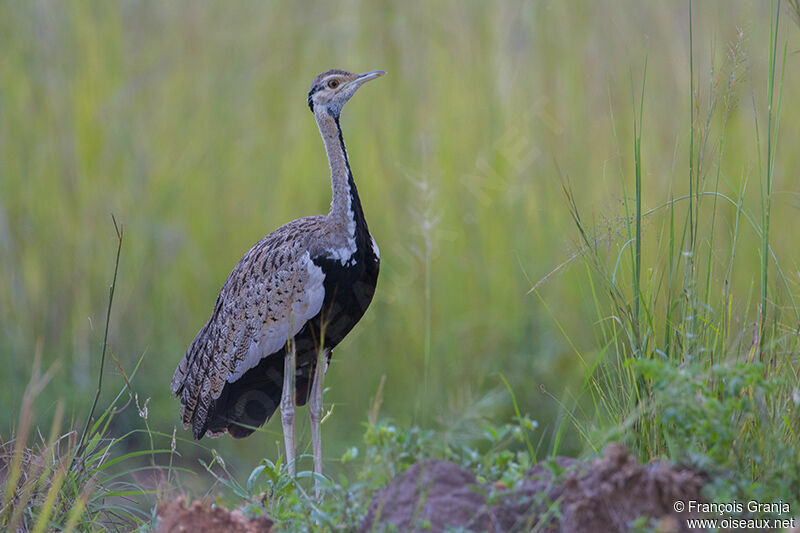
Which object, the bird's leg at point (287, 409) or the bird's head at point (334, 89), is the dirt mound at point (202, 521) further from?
the bird's head at point (334, 89)

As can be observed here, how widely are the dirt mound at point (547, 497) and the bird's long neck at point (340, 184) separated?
61.8 inches

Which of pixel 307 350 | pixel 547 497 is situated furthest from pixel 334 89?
pixel 547 497

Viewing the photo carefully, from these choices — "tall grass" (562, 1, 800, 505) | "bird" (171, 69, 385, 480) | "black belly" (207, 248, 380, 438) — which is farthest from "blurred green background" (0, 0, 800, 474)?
"tall grass" (562, 1, 800, 505)

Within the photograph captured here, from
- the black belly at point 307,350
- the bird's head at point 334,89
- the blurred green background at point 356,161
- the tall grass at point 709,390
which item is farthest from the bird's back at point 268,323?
the tall grass at point 709,390

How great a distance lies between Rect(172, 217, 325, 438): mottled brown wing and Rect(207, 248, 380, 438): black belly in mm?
41

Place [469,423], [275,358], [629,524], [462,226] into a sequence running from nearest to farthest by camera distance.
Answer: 1. [629,524]
2. [469,423]
3. [275,358]
4. [462,226]

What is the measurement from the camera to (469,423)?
234 centimetres

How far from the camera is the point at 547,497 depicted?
7.27ft

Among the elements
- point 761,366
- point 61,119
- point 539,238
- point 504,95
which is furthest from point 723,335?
point 61,119

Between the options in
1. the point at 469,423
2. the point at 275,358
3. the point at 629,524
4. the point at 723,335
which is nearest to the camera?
the point at 629,524

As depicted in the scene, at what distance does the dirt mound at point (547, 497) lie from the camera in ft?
6.94

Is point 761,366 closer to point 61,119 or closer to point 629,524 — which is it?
point 629,524

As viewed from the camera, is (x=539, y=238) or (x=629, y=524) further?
(x=539, y=238)

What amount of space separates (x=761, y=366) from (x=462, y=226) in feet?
9.91
